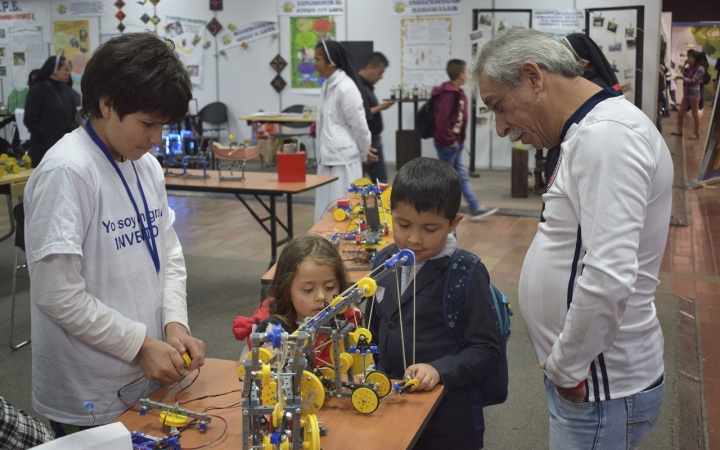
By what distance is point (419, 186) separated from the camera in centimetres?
→ 194

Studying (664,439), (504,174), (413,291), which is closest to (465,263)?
(413,291)

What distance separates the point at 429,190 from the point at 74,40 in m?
12.9

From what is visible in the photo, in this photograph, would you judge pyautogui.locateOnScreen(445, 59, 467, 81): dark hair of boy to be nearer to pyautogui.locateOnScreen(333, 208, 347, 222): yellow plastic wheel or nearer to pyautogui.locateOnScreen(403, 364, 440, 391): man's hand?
pyautogui.locateOnScreen(333, 208, 347, 222): yellow plastic wheel

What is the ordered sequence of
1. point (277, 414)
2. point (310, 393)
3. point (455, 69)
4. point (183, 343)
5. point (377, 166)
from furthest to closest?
point (455, 69)
point (377, 166)
point (183, 343)
point (310, 393)
point (277, 414)

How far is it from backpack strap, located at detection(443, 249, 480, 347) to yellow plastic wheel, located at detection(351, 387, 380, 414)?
364 millimetres

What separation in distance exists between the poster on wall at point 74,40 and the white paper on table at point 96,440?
13105 millimetres

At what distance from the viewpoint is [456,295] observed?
185cm

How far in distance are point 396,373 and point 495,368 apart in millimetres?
264

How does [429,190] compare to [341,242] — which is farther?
[341,242]

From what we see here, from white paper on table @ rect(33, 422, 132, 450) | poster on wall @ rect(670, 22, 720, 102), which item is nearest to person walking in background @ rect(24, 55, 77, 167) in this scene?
white paper on table @ rect(33, 422, 132, 450)

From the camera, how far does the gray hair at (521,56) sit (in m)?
1.48

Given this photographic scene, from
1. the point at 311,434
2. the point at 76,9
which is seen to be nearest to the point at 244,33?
the point at 76,9

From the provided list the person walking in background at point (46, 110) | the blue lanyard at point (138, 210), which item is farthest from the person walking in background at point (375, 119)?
the blue lanyard at point (138, 210)

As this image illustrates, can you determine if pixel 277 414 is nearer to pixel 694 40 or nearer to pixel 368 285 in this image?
pixel 368 285
